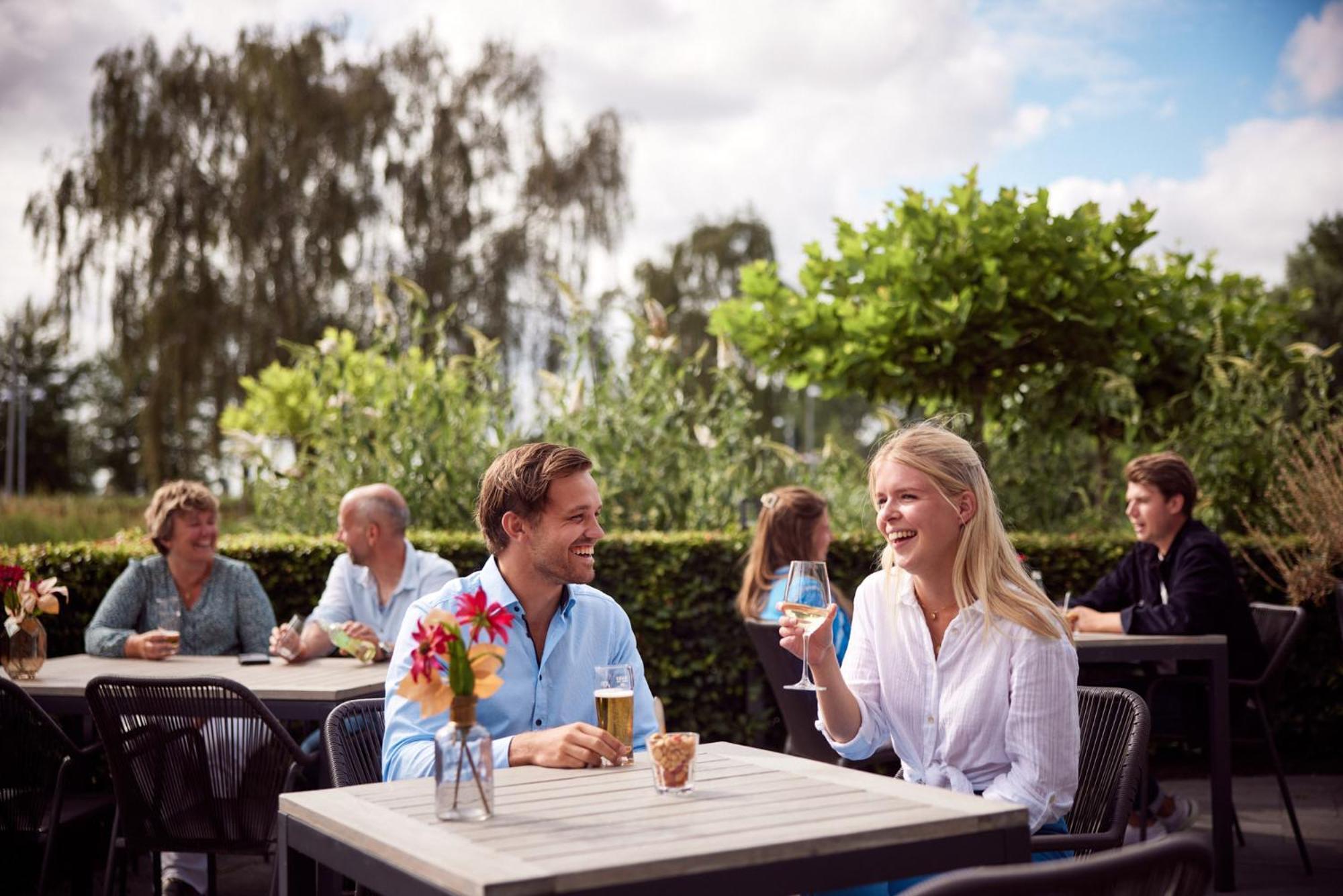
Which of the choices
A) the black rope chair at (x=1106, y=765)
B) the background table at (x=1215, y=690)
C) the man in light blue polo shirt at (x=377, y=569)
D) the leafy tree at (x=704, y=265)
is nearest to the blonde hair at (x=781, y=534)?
the background table at (x=1215, y=690)

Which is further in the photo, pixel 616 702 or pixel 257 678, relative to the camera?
pixel 257 678

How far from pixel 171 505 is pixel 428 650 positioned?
363 centimetres

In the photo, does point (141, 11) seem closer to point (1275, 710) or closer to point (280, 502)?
point (280, 502)

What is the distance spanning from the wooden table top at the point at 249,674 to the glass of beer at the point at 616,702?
1.70m

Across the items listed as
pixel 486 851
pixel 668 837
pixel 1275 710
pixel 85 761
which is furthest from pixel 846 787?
pixel 1275 710

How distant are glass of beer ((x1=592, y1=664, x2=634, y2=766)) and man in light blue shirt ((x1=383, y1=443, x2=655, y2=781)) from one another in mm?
214

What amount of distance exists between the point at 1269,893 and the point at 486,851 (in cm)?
436

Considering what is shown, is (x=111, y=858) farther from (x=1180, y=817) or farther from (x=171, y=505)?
(x=1180, y=817)

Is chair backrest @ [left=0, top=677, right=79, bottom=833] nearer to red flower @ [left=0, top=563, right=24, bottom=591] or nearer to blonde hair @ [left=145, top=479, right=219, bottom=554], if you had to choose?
red flower @ [left=0, top=563, right=24, bottom=591]

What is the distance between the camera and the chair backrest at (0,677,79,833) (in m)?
4.05

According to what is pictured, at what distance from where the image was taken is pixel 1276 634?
6141 mm

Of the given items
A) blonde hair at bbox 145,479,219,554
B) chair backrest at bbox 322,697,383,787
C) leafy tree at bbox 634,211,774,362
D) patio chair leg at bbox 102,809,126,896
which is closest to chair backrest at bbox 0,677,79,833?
patio chair leg at bbox 102,809,126,896

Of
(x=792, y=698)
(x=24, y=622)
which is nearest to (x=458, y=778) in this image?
(x=792, y=698)

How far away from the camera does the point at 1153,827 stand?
610 centimetres
